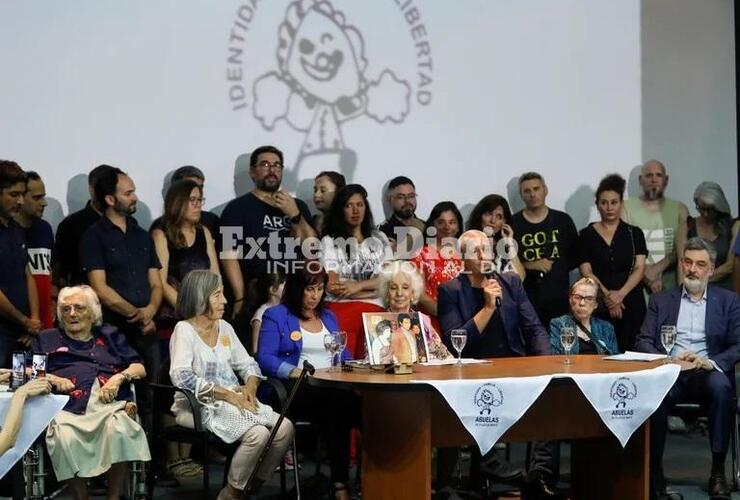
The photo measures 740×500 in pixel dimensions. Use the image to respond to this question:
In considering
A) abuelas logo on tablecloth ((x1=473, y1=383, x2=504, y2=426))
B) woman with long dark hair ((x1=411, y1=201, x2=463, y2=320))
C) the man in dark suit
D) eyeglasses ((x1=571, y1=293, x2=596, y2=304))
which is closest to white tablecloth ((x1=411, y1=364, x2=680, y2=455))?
abuelas logo on tablecloth ((x1=473, y1=383, x2=504, y2=426))

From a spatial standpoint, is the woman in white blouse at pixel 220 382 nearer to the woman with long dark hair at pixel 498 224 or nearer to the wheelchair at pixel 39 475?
the wheelchair at pixel 39 475

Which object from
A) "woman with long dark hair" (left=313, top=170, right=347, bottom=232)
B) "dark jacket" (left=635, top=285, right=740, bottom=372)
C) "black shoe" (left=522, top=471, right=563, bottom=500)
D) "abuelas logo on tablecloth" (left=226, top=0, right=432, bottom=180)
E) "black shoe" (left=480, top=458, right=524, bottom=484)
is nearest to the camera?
"black shoe" (left=522, top=471, right=563, bottom=500)

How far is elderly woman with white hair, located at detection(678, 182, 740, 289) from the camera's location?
7.68 metres

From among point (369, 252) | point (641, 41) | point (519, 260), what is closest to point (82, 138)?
point (369, 252)

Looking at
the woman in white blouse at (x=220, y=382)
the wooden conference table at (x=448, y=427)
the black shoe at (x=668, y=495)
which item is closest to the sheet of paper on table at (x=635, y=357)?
the wooden conference table at (x=448, y=427)

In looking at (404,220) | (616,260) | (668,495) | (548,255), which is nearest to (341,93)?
(404,220)

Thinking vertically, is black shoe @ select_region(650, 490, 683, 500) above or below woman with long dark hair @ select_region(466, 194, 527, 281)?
below

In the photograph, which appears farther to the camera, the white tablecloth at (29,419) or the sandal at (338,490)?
the sandal at (338,490)

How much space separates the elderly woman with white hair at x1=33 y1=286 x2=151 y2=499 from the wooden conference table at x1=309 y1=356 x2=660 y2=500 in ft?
2.98

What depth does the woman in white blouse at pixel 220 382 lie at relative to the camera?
16.2 ft

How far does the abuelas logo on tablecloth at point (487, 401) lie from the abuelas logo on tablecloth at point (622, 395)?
0.50 metres

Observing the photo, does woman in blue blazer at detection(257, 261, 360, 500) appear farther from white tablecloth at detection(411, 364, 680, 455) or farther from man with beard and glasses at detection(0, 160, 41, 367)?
man with beard and glasses at detection(0, 160, 41, 367)

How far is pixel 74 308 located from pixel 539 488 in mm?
2200

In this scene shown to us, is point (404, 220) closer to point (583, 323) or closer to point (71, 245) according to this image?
point (583, 323)
